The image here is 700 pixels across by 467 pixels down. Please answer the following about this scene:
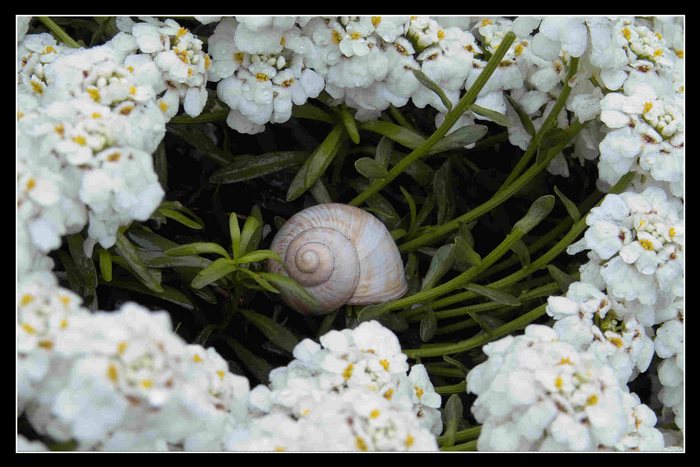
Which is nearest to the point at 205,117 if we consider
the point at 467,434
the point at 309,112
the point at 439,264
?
the point at 309,112

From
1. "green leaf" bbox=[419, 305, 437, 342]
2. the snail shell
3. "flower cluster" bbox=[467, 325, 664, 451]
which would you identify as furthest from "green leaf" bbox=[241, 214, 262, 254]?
"flower cluster" bbox=[467, 325, 664, 451]

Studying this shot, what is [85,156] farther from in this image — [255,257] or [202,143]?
[202,143]

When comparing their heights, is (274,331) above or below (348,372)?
below

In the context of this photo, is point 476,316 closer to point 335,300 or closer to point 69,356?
point 335,300

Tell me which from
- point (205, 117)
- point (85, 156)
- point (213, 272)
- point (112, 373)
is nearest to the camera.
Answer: point (112, 373)

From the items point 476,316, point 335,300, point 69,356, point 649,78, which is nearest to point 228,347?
point 335,300

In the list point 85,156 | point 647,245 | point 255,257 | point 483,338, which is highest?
point 85,156

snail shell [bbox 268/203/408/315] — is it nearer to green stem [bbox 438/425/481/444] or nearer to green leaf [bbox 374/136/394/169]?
green leaf [bbox 374/136/394/169]
